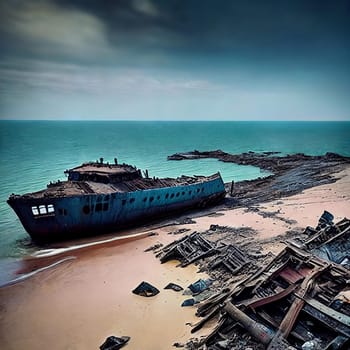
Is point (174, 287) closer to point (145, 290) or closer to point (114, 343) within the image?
point (145, 290)

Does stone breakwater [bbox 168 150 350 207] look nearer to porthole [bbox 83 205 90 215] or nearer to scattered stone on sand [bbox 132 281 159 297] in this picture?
porthole [bbox 83 205 90 215]

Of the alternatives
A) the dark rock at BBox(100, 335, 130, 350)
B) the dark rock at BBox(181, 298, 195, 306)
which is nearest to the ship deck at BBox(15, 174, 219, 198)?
the dark rock at BBox(181, 298, 195, 306)

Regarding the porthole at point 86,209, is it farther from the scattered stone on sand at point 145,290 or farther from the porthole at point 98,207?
the scattered stone on sand at point 145,290

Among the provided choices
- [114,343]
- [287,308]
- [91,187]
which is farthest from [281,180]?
[114,343]

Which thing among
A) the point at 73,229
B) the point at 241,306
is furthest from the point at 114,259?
the point at 241,306

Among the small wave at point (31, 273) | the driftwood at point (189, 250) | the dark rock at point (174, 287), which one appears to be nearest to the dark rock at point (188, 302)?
the dark rock at point (174, 287)

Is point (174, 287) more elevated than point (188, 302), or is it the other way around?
point (188, 302)
